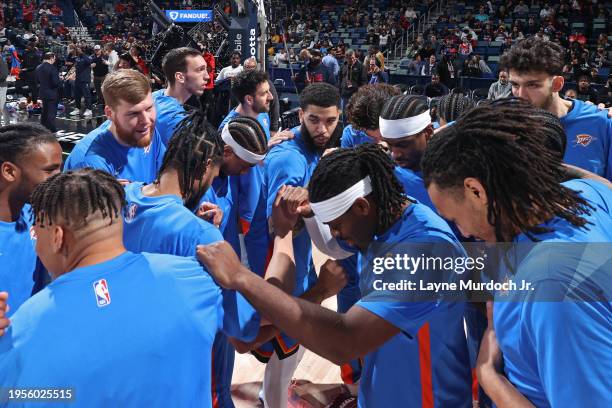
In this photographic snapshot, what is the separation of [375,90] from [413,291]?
7.32 feet

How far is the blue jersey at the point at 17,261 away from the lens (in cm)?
195

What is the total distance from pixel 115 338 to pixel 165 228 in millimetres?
634

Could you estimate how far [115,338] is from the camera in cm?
132

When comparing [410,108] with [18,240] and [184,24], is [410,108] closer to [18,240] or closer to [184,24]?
[18,240]

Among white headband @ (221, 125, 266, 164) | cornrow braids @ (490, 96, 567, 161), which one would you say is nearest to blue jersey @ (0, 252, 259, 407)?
cornrow braids @ (490, 96, 567, 161)

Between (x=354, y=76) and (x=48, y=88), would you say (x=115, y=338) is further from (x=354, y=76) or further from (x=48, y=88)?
(x=354, y=76)

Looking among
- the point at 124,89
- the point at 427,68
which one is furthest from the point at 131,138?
the point at 427,68

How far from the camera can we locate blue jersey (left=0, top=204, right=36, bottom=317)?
1950 millimetres

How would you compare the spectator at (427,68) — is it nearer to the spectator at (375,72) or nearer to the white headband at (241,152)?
the spectator at (375,72)

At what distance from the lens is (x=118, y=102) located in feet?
9.96

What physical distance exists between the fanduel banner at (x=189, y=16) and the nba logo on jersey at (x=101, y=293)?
16.8 m

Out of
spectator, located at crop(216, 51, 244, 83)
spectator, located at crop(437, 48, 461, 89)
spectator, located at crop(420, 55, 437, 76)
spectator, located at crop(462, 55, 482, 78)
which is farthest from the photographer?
spectator, located at crop(420, 55, 437, 76)

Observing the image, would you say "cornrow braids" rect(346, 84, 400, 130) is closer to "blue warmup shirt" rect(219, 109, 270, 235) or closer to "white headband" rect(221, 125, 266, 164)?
A: "blue warmup shirt" rect(219, 109, 270, 235)

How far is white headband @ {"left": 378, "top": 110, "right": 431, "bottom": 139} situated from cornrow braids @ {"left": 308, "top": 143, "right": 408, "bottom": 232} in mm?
946
